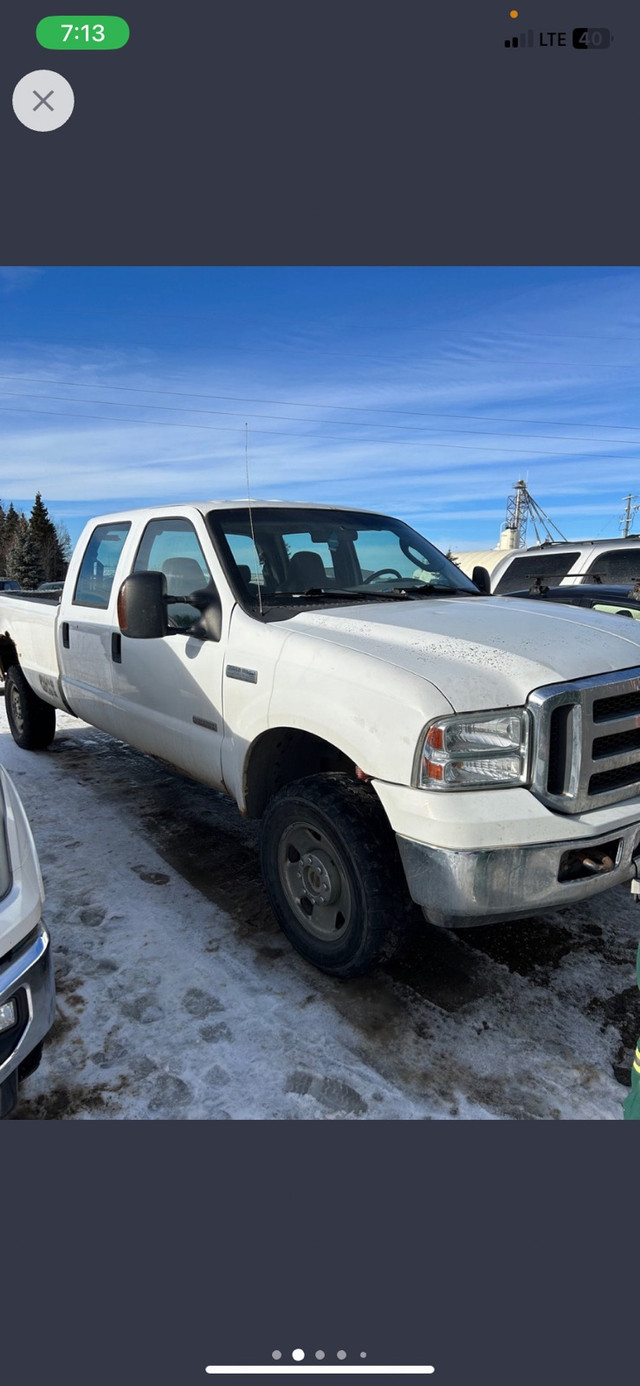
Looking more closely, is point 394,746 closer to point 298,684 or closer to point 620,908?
Answer: point 298,684

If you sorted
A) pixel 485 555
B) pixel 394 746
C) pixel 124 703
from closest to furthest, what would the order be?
pixel 394 746 < pixel 124 703 < pixel 485 555

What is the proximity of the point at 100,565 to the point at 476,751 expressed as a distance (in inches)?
137

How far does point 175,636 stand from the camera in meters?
3.74

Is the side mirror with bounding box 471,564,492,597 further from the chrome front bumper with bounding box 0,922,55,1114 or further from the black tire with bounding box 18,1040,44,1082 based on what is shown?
the black tire with bounding box 18,1040,44,1082

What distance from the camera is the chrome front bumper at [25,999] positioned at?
6.16 feet

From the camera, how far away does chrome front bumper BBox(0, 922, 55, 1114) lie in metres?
1.88

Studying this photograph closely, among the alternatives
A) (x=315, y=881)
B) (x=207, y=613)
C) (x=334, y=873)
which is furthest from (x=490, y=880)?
(x=207, y=613)

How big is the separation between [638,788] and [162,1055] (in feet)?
6.32

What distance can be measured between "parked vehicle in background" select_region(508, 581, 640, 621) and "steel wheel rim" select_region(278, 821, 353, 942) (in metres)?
Answer: 3.74

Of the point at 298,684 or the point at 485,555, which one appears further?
the point at 485,555
